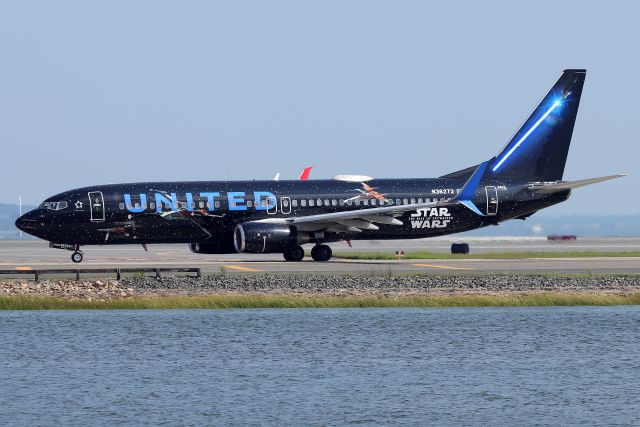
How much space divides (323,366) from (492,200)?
33.7 metres

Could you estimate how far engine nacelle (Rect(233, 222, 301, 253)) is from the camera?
61688 millimetres

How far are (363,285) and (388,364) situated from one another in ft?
55.3

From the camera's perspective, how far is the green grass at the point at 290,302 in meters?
47.8

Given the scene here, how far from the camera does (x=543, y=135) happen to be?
70.2m

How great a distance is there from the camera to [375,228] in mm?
65438

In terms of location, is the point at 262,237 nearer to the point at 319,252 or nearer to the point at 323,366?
the point at 319,252

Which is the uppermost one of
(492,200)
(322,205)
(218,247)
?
(492,200)

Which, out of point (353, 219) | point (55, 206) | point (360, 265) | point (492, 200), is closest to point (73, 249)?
point (55, 206)

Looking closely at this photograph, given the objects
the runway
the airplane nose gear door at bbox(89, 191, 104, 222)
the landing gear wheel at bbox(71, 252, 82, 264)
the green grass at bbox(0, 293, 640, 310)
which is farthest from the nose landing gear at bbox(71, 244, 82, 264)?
the green grass at bbox(0, 293, 640, 310)

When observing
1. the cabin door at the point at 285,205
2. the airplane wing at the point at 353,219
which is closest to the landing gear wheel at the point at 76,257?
the airplane wing at the point at 353,219

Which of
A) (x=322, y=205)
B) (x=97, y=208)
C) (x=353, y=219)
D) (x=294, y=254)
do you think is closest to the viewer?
(x=97, y=208)

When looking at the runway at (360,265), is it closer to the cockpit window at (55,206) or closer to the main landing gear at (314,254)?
the main landing gear at (314,254)

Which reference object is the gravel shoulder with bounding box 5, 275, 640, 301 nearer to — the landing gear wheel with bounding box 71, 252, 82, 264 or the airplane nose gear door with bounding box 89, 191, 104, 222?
the airplane nose gear door with bounding box 89, 191, 104, 222

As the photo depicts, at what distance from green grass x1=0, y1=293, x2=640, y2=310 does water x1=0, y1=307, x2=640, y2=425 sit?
0.35 meters
